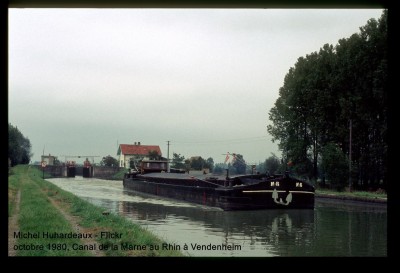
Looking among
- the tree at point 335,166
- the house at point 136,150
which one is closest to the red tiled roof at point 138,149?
the house at point 136,150

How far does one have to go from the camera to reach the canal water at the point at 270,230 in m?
10.5

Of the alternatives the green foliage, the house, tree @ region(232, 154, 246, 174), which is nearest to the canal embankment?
tree @ region(232, 154, 246, 174)

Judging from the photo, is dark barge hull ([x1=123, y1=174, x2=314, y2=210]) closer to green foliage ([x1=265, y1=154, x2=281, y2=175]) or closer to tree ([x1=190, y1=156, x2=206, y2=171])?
green foliage ([x1=265, y1=154, x2=281, y2=175])

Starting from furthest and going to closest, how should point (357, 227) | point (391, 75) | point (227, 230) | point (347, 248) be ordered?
1. point (357, 227)
2. point (227, 230)
3. point (347, 248)
4. point (391, 75)

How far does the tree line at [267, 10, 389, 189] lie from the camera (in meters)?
26.9

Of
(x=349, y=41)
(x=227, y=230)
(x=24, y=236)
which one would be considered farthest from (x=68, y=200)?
(x=349, y=41)

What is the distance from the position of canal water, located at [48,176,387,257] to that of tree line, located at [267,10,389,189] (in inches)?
246

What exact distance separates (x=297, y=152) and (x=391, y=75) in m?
29.8

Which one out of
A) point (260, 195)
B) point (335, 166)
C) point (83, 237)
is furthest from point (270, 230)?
point (335, 166)

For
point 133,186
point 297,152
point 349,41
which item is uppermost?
point 349,41

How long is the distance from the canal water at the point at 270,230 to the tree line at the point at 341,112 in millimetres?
6258

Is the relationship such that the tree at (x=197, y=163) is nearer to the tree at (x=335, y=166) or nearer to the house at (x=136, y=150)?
the house at (x=136, y=150)
